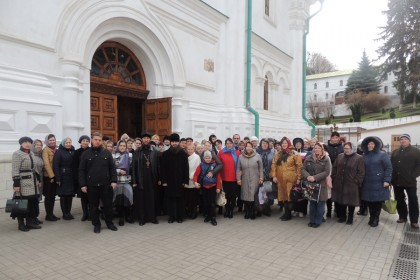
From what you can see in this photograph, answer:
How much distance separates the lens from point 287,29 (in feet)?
59.2

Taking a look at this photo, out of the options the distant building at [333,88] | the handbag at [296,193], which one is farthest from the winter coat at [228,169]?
the distant building at [333,88]

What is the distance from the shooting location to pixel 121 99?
10.9 m

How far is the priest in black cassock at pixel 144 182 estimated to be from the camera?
19.8 ft

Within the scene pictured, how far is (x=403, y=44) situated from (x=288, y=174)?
46312 millimetres

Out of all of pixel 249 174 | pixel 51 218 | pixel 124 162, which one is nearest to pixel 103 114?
pixel 124 162

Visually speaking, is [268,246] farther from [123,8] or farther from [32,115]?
[123,8]

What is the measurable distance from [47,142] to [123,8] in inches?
176

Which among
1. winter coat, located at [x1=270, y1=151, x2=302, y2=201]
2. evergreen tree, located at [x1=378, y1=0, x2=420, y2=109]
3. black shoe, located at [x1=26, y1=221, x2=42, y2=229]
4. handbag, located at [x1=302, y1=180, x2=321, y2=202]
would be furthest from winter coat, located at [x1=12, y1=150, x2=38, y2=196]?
evergreen tree, located at [x1=378, y1=0, x2=420, y2=109]

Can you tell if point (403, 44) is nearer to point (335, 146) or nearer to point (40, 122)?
point (335, 146)

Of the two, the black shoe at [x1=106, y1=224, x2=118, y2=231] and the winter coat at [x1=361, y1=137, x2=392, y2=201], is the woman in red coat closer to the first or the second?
the black shoe at [x1=106, y1=224, x2=118, y2=231]

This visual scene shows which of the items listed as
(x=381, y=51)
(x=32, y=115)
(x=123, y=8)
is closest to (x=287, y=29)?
(x=123, y=8)

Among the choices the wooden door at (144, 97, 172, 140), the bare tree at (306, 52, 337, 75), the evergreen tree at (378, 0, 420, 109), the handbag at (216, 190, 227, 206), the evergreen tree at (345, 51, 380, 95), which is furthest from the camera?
the bare tree at (306, 52, 337, 75)

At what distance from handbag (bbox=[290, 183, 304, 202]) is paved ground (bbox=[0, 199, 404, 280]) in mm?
494

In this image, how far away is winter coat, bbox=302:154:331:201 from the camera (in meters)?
6.01
